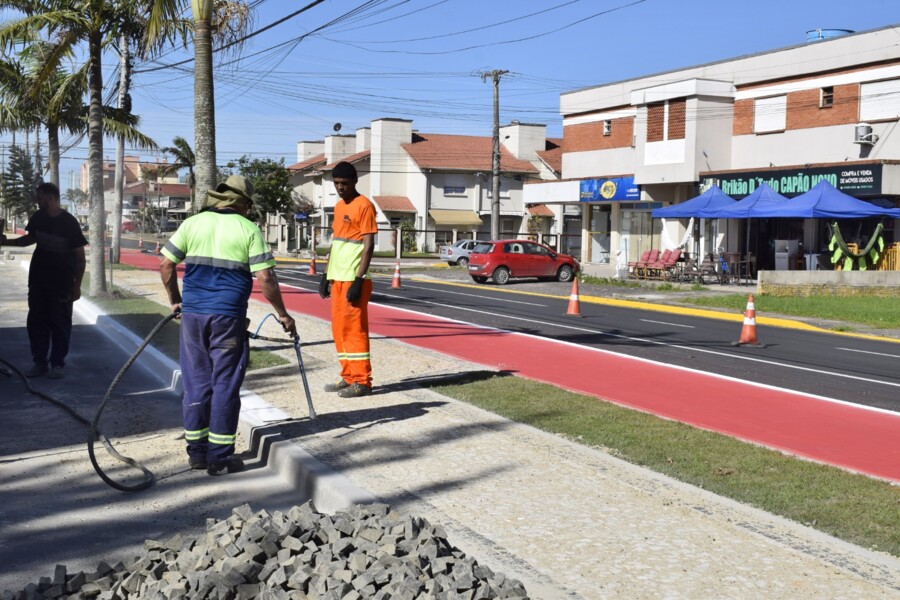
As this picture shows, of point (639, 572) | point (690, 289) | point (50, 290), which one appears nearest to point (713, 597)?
point (639, 572)

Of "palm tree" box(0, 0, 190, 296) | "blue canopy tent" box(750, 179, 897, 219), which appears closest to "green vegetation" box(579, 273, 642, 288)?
"blue canopy tent" box(750, 179, 897, 219)

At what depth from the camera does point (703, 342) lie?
646 inches

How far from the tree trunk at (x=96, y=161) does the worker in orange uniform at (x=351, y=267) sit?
38.3 feet

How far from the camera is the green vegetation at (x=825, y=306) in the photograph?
21.2m

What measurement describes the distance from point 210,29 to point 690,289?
67.9 ft

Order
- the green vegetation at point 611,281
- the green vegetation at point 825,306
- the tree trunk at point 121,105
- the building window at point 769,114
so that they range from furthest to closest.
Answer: the building window at point 769,114 < the green vegetation at point 611,281 < the tree trunk at point 121,105 < the green vegetation at point 825,306

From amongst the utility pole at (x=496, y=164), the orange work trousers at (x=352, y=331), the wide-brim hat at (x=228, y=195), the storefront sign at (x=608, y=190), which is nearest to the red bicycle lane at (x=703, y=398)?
the orange work trousers at (x=352, y=331)

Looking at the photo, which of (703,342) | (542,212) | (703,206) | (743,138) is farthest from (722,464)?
(542,212)

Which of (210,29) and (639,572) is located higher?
(210,29)

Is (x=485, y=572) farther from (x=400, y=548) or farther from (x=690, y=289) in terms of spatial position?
(x=690, y=289)

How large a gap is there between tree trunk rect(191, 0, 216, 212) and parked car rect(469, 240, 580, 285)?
22897mm

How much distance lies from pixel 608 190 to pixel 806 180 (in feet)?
33.7

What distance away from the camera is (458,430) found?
25.8 feet

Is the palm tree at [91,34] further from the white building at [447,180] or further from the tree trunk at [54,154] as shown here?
the white building at [447,180]
